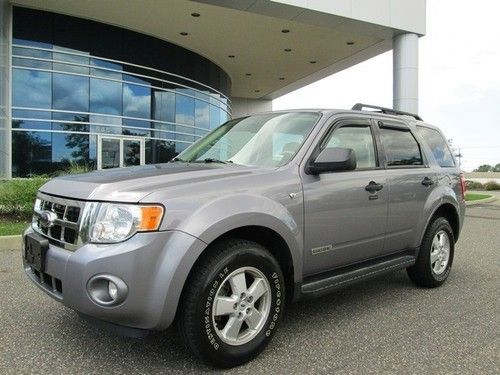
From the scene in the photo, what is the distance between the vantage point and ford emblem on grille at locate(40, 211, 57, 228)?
3.09m

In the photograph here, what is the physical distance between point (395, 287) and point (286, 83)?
26390 mm

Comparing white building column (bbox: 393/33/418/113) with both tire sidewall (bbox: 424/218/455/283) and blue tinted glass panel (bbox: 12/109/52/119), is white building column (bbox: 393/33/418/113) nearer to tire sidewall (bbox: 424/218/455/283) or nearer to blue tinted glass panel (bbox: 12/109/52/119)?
blue tinted glass panel (bbox: 12/109/52/119)

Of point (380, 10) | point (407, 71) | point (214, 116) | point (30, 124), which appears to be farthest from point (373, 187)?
point (214, 116)

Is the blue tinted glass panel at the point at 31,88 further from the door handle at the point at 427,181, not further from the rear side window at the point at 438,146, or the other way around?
the door handle at the point at 427,181

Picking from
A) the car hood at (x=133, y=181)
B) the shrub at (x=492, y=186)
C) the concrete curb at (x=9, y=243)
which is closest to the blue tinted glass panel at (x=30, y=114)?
the concrete curb at (x=9, y=243)

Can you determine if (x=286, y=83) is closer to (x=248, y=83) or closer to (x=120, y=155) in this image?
(x=248, y=83)

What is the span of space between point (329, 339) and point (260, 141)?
1.69m

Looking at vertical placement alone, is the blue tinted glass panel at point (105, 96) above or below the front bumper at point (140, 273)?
above

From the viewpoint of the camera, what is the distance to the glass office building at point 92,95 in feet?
55.7

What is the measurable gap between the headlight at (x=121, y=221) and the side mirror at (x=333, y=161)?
1353 mm

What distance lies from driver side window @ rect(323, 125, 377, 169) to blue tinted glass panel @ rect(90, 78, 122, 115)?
1623 cm

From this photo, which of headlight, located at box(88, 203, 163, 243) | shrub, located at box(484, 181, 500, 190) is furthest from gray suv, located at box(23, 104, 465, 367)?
shrub, located at box(484, 181, 500, 190)

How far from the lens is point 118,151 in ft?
62.8

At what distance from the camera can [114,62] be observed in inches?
753
